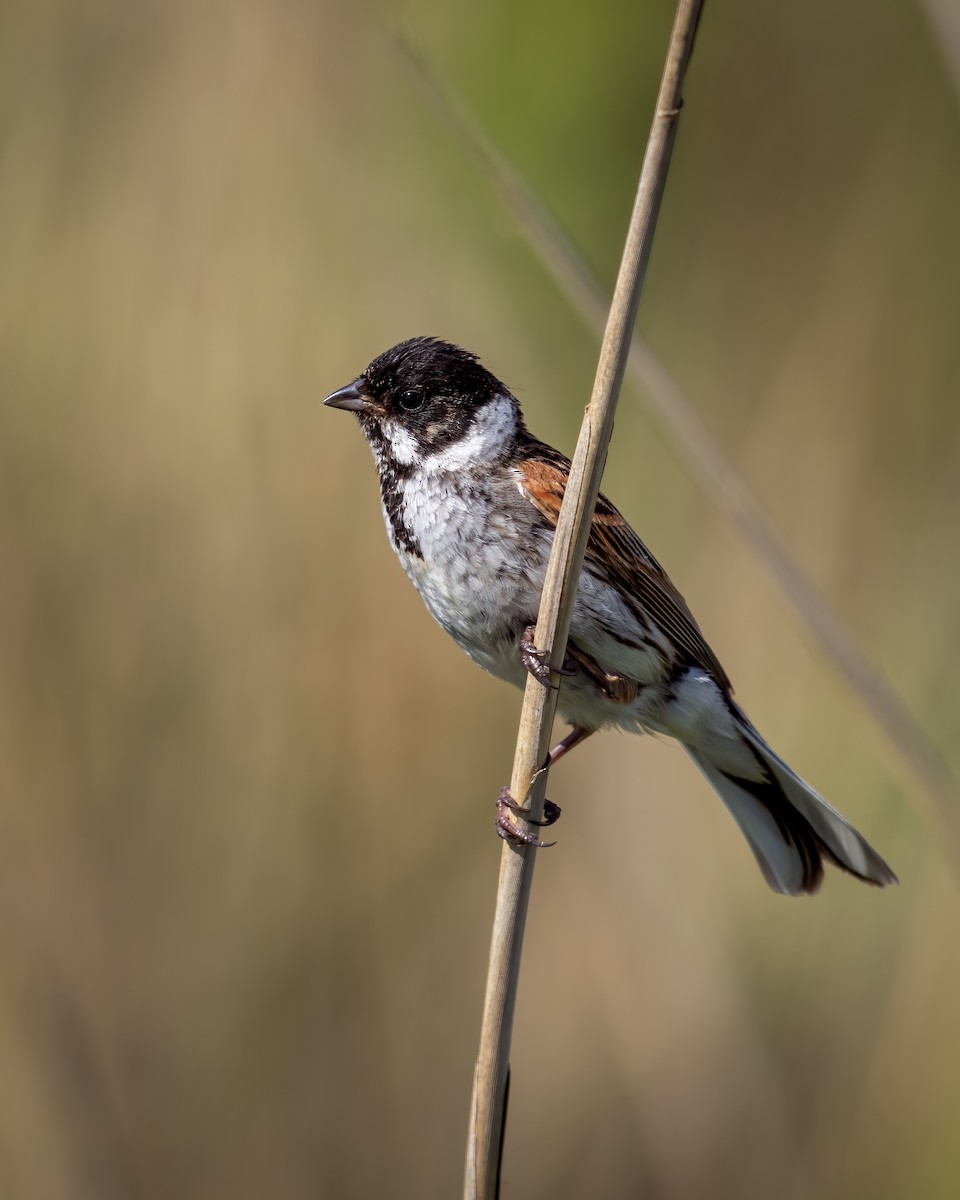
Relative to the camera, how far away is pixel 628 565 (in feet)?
8.93

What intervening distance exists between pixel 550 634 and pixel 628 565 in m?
0.76

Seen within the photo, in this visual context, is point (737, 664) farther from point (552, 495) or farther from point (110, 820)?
point (110, 820)

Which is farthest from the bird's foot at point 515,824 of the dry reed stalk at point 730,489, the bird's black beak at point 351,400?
the bird's black beak at point 351,400

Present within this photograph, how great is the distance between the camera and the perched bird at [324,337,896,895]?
2.54 meters

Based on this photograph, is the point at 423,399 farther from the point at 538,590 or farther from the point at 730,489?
the point at 730,489

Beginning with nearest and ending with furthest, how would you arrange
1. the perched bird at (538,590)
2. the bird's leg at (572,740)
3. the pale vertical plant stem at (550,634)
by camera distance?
1. the pale vertical plant stem at (550,634)
2. the perched bird at (538,590)
3. the bird's leg at (572,740)

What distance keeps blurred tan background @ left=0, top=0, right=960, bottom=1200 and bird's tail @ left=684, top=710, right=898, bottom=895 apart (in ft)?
2.28

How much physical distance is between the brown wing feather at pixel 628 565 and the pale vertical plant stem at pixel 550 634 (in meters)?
0.66

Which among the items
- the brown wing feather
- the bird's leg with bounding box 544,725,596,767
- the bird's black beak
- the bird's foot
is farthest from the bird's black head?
the bird's foot

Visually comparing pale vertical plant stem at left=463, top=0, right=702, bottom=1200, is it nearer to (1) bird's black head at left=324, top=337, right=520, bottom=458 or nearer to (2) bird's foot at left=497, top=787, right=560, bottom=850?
(2) bird's foot at left=497, top=787, right=560, bottom=850

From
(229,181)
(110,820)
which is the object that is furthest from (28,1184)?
(229,181)

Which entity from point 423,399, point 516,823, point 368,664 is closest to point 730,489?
point 516,823

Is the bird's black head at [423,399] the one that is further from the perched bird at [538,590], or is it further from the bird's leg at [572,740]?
the bird's leg at [572,740]

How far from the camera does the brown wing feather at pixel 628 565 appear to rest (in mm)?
2660
